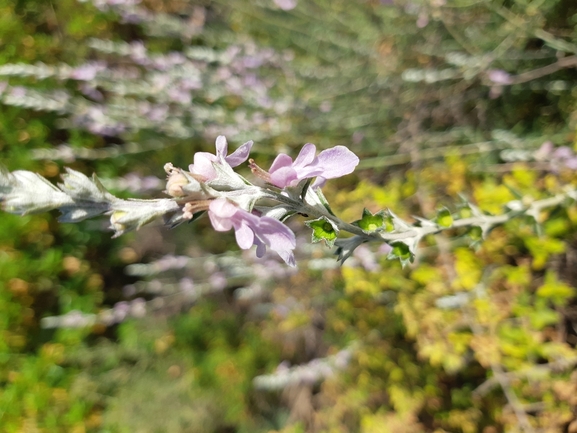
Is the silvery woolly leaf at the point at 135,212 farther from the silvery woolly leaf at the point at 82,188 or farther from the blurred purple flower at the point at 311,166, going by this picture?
the blurred purple flower at the point at 311,166

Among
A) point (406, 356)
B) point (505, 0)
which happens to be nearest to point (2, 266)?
point (406, 356)

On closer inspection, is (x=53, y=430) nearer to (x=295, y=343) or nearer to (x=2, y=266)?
(x=2, y=266)

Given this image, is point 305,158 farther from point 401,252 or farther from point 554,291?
point 554,291

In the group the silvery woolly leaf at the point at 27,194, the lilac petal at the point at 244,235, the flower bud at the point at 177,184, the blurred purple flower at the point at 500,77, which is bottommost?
the blurred purple flower at the point at 500,77

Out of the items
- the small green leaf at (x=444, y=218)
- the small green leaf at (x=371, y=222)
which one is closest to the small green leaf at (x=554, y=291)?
the small green leaf at (x=444, y=218)

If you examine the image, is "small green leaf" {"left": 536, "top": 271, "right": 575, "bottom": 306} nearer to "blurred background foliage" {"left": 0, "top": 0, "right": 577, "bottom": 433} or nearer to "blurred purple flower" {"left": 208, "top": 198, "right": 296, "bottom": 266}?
"blurred background foliage" {"left": 0, "top": 0, "right": 577, "bottom": 433}

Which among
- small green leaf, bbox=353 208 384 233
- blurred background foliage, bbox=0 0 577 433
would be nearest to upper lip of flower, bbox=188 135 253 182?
small green leaf, bbox=353 208 384 233

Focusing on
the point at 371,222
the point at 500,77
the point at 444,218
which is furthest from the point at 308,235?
the point at 371,222
